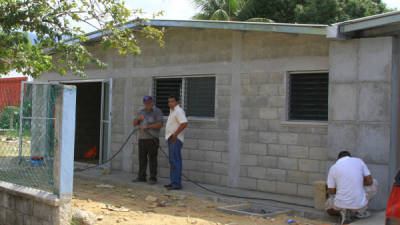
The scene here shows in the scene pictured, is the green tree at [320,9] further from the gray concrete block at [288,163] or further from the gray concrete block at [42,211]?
the gray concrete block at [42,211]

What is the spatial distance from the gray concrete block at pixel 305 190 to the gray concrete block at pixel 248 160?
3.37ft

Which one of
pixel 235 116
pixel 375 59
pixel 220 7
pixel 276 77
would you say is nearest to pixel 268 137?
pixel 235 116

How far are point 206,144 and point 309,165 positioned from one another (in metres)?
2.45

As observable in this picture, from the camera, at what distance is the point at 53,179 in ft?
20.4

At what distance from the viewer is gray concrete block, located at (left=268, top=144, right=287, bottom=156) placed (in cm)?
902

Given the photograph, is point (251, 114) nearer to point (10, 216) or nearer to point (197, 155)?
point (197, 155)

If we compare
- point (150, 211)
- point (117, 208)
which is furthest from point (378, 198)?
point (117, 208)

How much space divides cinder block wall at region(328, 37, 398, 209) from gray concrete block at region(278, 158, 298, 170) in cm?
85

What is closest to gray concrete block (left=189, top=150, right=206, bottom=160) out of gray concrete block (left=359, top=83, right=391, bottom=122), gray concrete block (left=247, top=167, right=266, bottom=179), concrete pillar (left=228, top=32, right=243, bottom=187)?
concrete pillar (left=228, top=32, right=243, bottom=187)

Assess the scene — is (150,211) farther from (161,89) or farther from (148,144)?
(161,89)

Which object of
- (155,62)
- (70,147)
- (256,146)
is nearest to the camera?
(70,147)

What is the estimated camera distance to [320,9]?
23.5 m

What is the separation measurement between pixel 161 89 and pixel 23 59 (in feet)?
13.6

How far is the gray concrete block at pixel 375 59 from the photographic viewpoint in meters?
7.54
